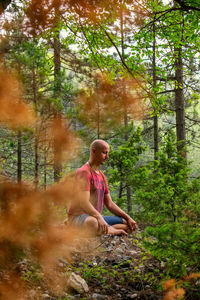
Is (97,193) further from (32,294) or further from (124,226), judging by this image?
(32,294)

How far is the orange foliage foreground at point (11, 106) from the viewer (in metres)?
1.68

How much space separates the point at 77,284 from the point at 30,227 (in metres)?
2.01

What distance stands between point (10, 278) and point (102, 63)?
486cm

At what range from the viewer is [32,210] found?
1.56m

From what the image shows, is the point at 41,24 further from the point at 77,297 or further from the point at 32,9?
the point at 77,297

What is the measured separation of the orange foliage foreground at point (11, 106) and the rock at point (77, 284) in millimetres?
2179

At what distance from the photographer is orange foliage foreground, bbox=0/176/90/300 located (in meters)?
1.45

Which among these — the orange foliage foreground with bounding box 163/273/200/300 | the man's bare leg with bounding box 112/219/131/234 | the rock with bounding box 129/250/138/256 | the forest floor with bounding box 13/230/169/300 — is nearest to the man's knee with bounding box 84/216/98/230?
the forest floor with bounding box 13/230/169/300

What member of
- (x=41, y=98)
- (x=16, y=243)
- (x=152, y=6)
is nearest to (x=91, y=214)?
(x=41, y=98)

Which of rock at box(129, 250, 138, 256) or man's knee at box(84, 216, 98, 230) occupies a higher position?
man's knee at box(84, 216, 98, 230)

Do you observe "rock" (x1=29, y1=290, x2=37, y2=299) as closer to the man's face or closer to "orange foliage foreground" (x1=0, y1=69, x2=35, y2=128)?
"orange foliage foreground" (x1=0, y1=69, x2=35, y2=128)

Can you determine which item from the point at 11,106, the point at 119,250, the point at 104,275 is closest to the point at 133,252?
the point at 119,250

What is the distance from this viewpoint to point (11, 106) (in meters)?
1.70

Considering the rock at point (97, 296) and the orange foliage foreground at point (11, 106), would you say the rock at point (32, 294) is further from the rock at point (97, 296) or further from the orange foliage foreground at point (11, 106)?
the orange foliage foreground at point (11, 106)
